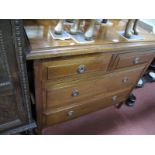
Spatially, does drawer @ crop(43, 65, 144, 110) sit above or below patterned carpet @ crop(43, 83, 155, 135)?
above

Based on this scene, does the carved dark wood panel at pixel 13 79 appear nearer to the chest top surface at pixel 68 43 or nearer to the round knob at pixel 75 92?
the chest top surface at pixel 68 43

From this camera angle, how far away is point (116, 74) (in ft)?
3.51

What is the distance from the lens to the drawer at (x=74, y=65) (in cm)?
74

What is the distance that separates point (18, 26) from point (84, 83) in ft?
1.91

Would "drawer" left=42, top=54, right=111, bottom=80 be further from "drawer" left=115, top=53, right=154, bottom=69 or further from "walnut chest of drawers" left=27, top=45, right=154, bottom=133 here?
"drawer" left=115, top=53, right=154, bottom=69

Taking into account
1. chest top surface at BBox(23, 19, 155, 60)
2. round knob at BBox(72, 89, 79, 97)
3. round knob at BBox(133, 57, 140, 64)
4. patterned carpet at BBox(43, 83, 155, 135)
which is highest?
chest top surface at BBox(23, 19, 155, 60)

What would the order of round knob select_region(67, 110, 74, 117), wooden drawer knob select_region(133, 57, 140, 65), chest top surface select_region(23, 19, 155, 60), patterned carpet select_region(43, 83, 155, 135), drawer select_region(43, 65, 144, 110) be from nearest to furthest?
chest top surface select_region(23, 19, 155, 60) < drawer select_region(43, 65, 144, 110) < wooden drawer knob select_region(133, 57, 140, 65) < round knob select_region(67, 110, 74, 117) < patterned carpet select_region(43, 83, 155, 135)

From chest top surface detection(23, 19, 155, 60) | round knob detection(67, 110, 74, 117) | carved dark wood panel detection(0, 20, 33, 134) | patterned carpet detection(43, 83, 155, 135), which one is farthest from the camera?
patterned carpet detection(43, 83, 155, 135)

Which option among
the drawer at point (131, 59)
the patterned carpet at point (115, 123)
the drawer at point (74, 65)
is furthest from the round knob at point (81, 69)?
the patterned carpet at point (115, 123)

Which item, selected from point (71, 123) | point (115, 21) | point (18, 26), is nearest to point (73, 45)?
point (18, 26)

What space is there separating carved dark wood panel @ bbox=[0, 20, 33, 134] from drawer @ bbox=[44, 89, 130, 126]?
7.2 inches

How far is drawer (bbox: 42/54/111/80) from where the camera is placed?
74cm

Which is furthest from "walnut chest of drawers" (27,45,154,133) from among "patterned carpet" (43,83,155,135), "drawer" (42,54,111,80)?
"patterned carpet" (43,83,155,135)
